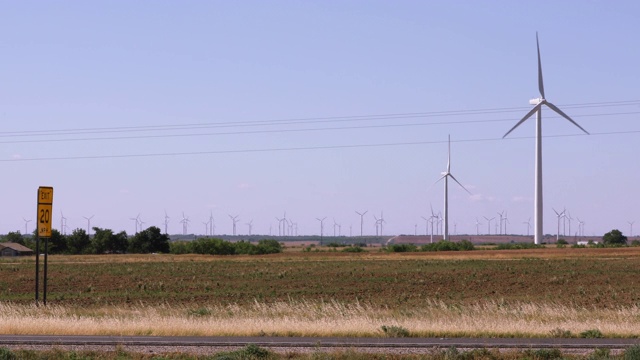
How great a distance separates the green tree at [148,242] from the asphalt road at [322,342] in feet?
410

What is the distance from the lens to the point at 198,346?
74.7 ft

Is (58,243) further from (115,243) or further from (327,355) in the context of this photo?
(327,355)

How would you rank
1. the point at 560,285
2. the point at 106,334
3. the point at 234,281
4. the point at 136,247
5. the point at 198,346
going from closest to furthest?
the point at 198,346, the point at 106,334, the point at 560,285, the point at 234,281, the point at 136,247

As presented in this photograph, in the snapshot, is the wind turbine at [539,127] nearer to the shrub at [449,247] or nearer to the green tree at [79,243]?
the shrub at [449,247]

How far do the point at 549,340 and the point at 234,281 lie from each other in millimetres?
41158

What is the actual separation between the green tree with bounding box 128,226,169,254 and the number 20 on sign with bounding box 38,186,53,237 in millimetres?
116494

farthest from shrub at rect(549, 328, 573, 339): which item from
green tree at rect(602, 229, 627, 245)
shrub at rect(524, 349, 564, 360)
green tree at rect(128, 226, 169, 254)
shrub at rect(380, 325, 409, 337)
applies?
green tree at rect(602, 229, 627, 245)

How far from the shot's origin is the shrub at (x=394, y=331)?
84.6 feet

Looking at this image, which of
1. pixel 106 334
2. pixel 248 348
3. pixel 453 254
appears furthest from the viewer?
pixel 453 254

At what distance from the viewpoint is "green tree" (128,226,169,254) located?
148750 mm

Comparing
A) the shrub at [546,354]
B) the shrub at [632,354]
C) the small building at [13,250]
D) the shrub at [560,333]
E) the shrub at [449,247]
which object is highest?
the shrub at [449,247]

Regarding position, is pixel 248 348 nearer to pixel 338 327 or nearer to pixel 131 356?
pixel 131 356

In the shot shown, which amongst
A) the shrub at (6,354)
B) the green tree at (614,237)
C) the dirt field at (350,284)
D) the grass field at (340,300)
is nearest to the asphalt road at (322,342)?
the grass field at (340,300)

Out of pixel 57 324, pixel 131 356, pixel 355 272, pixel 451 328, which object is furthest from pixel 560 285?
pixel 131 356
